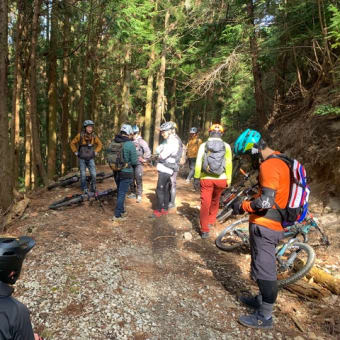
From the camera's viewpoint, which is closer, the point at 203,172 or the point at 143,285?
the point at 143,285

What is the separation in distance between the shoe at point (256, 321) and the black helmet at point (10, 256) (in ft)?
9.79

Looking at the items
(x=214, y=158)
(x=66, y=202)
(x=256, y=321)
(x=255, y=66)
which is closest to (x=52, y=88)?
(x=66, y=202)

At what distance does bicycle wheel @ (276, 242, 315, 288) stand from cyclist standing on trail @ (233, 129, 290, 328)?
89cm

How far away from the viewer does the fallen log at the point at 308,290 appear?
394 centimetres

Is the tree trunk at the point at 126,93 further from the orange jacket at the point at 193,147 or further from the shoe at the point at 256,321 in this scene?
the shoe at the point at 256,321

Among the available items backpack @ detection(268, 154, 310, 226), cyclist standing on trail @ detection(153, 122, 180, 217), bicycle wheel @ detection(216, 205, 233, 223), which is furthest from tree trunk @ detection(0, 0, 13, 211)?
backpack @ detection(268, 154, 310, 226)

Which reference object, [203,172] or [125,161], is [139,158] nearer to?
[125,161]

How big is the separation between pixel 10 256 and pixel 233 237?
16.8 ft

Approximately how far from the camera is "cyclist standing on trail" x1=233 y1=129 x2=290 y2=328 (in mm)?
3140

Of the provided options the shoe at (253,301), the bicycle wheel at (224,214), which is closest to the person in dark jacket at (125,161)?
the bicycle wheel at (224,214)

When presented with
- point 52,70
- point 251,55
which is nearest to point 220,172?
point 251,55

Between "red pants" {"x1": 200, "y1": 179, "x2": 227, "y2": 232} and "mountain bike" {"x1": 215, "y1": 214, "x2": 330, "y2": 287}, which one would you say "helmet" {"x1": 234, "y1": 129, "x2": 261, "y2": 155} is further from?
"red pants" {"x1": 200, "y1": 179, "x2": 227, "y2": 232}

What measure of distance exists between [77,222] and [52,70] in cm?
945

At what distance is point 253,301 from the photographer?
3.82 meters
